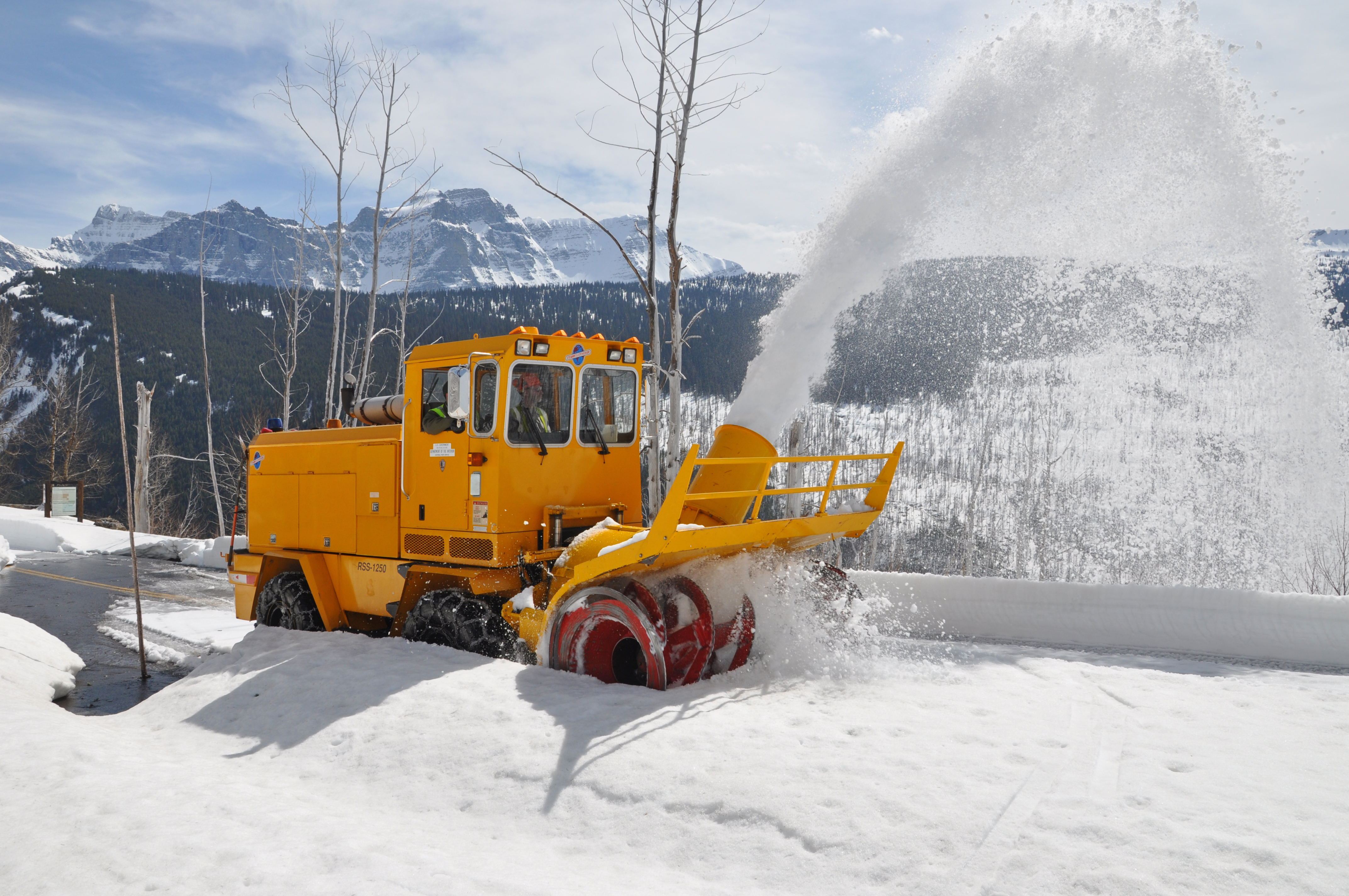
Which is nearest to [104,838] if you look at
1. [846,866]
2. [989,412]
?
[846,866]

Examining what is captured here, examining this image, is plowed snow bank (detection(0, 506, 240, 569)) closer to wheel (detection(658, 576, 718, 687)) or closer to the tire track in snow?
wheel (detection(658, 576, 718, 687))

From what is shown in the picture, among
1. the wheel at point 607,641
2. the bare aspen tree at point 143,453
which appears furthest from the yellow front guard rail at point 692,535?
the bare aspen tree at point 143,453

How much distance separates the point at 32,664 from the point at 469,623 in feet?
15.1

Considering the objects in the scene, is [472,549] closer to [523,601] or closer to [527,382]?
[523,601]

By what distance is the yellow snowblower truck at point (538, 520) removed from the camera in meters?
5.98

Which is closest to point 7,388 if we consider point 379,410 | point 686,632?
point 379,410

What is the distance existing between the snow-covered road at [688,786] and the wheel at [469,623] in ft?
1.66

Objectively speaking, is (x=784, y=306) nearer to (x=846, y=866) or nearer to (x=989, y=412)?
(x=846, y=866)

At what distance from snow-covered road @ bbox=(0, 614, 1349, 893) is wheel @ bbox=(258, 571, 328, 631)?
1935mm

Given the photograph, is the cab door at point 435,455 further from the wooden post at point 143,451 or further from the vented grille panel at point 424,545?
the wooden post at point 143,451

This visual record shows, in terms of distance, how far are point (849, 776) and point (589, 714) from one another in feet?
5.73

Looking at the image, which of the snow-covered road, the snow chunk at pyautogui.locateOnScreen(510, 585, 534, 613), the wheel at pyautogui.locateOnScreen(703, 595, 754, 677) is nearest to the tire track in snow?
the snow-covered road

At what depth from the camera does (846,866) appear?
135 inches

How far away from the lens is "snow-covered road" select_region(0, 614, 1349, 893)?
3.38m
